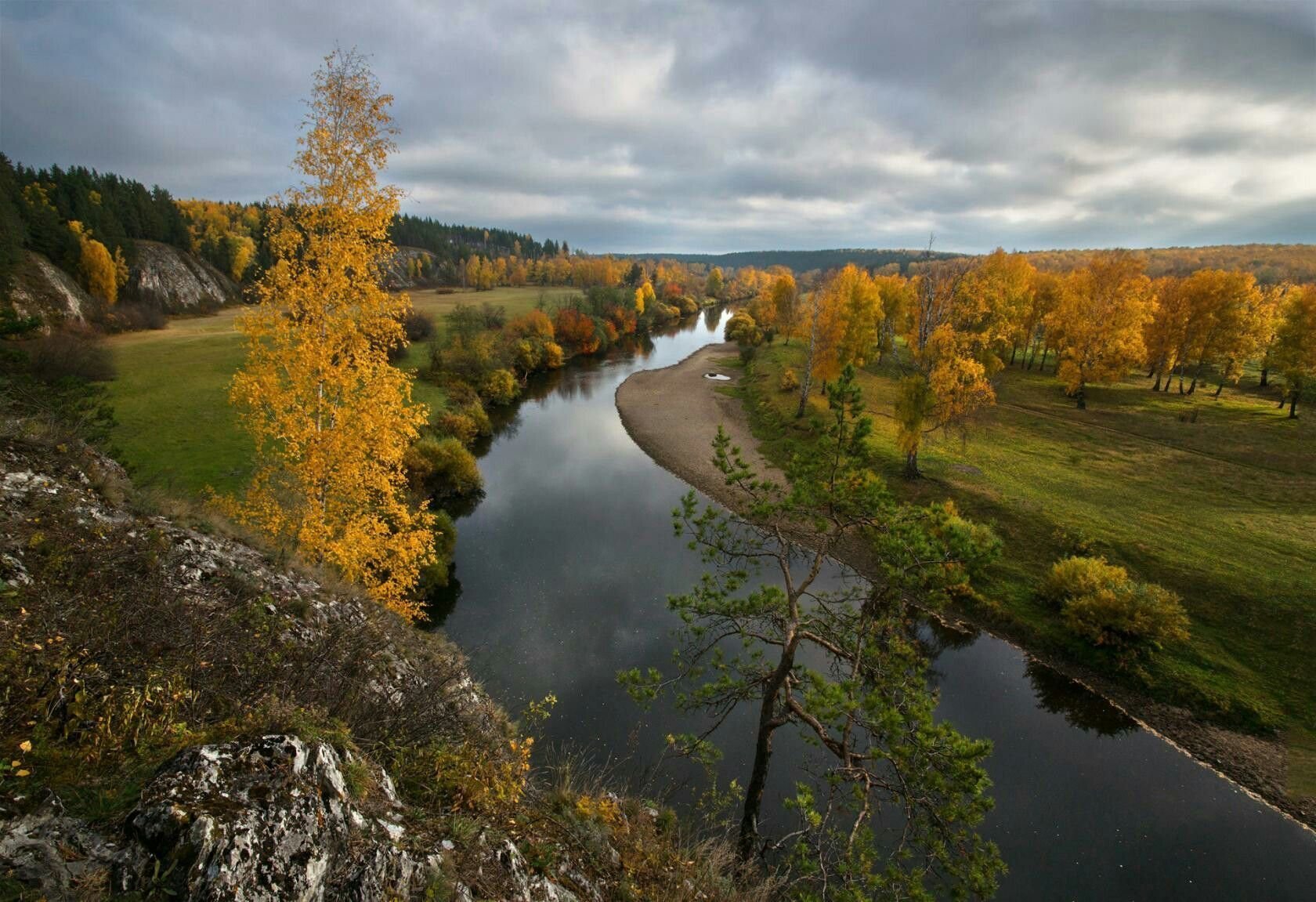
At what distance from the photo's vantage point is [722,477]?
102ft

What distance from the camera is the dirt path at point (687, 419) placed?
3338 centimetres

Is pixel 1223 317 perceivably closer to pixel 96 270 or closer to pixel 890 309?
pixel 890 309

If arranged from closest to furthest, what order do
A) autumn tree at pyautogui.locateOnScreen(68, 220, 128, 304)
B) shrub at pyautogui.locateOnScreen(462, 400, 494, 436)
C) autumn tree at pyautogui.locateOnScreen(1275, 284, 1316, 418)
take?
autumn tree at pyautogui.locateOnScreen(1275, 284, 1316, 418) < shrub at pyautogui.locateOnScreen(462, 400, 494, 436) < autumn tree at pyautogui.locateOnScreen(68, 220, 128, 304)

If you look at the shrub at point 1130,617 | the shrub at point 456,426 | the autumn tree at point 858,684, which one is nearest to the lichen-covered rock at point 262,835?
the autumn tree at point 858,684

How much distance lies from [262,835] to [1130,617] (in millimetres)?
22227

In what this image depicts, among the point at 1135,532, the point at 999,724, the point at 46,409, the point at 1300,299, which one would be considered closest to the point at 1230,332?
the point at 1300,299

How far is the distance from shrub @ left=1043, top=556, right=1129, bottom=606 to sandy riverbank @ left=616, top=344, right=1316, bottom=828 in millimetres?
2234

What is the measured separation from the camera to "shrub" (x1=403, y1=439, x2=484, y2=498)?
87.3 feet

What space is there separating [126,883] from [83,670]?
2.45 m

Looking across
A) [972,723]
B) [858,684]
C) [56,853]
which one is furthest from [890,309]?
[56,853]

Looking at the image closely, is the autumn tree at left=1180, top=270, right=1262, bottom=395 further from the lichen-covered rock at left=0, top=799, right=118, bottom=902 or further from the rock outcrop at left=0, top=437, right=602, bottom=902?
the lichen-covered rock at left=0, top=799, right=118, bottom=902

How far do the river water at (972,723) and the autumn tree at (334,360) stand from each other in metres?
6.98

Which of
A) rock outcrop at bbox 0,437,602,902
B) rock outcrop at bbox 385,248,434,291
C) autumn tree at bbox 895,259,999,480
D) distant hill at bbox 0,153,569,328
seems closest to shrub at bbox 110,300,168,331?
distant hill at bbox 0,153,569,328

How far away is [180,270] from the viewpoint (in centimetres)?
6706
